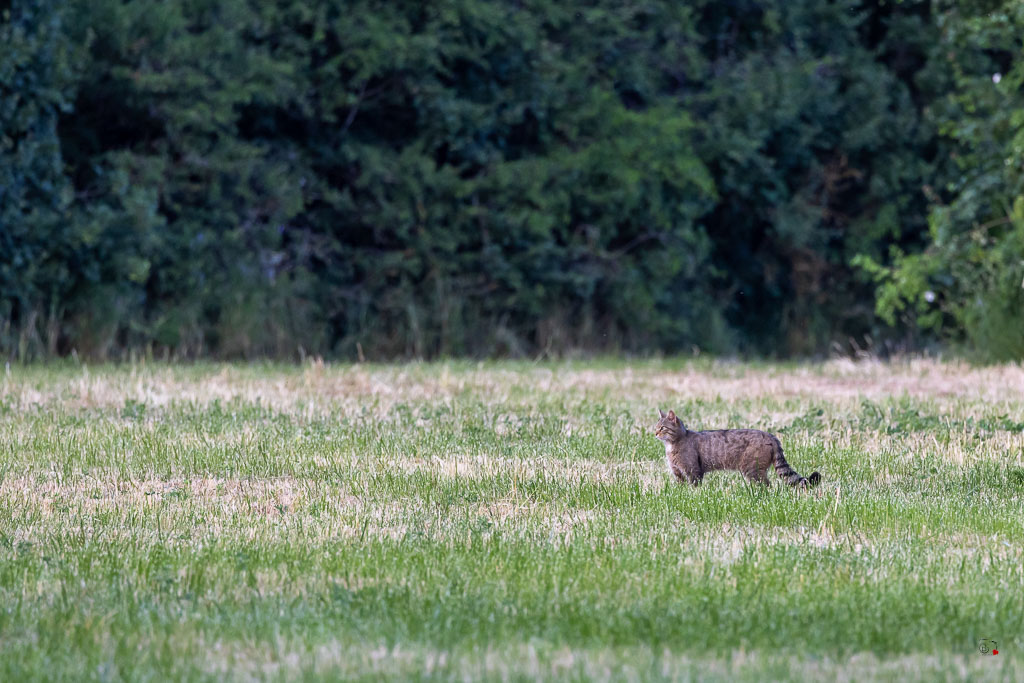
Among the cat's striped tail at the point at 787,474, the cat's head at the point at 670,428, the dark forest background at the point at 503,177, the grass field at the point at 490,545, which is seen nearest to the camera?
the grass field at the point at 490,545

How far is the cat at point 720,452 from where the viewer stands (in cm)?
980

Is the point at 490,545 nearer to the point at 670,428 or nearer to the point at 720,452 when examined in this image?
the point at 670,428

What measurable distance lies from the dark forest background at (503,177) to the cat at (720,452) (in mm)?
12600

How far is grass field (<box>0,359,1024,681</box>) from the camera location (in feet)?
19.4

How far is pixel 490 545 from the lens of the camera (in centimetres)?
790

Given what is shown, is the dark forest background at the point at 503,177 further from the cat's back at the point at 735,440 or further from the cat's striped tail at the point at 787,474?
the cat's striped tail at the point at 787,474

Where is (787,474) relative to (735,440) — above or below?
below

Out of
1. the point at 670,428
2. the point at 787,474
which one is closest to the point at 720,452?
the point at 670,428

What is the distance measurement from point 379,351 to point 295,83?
487 cm

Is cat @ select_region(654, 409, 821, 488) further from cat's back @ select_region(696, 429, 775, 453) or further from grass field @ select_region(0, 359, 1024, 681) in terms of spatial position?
grass field @ select_region(0, 359, 1024, 681)

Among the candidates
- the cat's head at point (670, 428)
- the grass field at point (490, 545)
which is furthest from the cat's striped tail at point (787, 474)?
the cat's head at point (670, 428)

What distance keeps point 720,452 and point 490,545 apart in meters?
2.47

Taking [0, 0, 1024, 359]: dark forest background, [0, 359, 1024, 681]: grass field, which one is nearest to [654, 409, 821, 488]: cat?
[0, 359, 1024, 681]: grass field

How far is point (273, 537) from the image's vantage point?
8117mm
